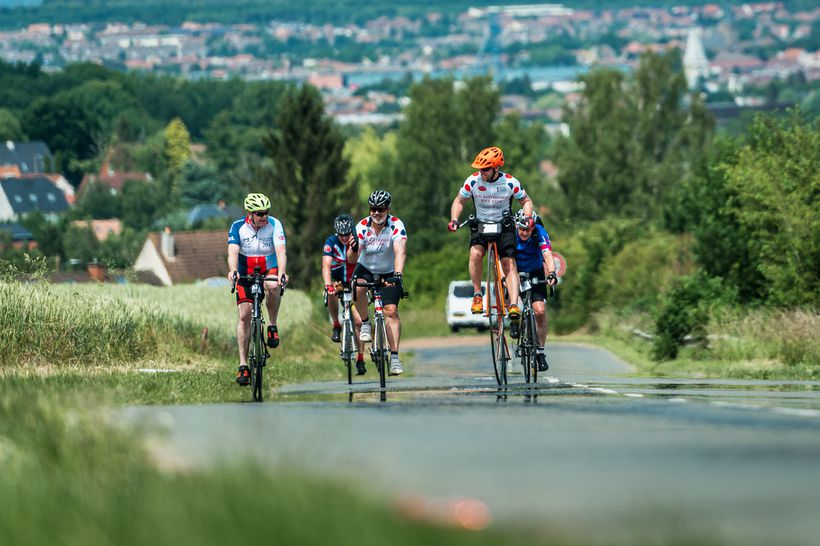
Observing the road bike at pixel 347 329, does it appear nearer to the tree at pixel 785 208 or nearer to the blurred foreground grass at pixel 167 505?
the blurred foreground grass at pixel 167 505

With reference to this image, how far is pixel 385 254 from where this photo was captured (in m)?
18.2

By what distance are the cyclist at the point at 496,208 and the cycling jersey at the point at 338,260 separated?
182cm

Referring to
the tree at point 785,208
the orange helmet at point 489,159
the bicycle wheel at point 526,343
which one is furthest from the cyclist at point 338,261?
the tree at point 785,208

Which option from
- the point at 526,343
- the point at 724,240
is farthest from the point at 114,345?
the point at 724,240

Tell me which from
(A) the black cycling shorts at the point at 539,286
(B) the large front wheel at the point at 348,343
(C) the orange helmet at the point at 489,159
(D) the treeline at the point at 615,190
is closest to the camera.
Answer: (C) the orange helmet at the point at 489,159

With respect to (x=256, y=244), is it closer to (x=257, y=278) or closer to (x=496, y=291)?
(x=257, y=278)

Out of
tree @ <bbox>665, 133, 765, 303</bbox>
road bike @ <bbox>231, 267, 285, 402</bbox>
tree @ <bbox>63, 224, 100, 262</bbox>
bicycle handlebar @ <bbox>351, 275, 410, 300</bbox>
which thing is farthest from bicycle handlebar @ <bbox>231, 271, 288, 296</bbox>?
tree @ <bbox>63, 224, 100, 262</bbox>

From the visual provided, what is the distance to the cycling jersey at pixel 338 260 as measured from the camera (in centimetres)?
1856

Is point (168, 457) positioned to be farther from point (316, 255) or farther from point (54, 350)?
point (316, 255)

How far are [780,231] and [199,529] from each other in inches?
1221

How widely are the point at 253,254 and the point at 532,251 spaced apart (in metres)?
2.66

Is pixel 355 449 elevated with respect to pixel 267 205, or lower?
lower

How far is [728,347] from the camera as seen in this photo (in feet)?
94.6

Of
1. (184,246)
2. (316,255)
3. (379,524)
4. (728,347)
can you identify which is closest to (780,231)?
(728,347)
